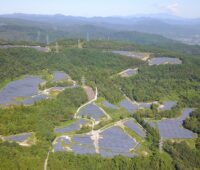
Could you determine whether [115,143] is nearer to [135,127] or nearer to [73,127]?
[135,127]

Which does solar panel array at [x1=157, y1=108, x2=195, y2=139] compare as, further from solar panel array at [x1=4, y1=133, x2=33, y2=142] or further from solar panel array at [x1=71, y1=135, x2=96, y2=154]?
solar panel array at [x1=4, y1=133, x2=33, y2=142]

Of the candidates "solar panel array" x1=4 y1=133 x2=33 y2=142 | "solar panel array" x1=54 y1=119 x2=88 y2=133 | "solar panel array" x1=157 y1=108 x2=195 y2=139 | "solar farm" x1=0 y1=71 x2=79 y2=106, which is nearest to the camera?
"solar panel array" x1=4 y1=133 x2=33 y2=142

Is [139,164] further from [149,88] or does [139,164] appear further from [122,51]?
[122,51]

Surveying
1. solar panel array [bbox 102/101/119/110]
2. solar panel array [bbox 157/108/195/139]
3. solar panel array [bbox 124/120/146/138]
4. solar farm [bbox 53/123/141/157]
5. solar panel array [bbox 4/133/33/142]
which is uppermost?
solar panel array [bbox 4/133/33/142]

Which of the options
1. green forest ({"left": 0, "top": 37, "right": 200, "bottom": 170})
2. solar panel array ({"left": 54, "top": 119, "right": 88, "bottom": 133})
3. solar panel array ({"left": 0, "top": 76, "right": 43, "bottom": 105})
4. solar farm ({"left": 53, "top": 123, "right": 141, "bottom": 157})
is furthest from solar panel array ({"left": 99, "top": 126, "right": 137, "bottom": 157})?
solar panel array ({"left": 0, "top": 76, "right": 43, "bottom": 105})

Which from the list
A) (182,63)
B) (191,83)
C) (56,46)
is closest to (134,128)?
(191,83)

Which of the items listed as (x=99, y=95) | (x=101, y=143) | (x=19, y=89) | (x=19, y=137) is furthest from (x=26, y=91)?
(x=101, y=143)
